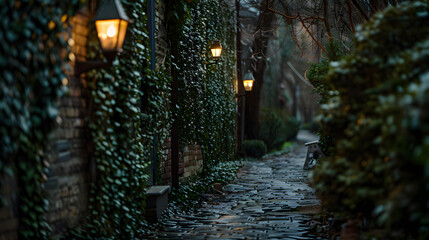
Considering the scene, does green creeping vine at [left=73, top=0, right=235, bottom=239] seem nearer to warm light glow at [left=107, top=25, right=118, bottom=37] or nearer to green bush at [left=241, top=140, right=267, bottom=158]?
warm light glow at [left=107, top=25, right=118, bottom=37]

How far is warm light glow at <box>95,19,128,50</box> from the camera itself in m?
4.27

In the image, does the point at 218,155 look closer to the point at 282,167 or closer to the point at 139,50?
the point at 282,167

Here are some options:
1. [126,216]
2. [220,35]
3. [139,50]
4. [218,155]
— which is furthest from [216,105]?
[126,216]

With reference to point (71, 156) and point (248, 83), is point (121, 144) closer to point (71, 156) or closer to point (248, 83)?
point (71, 156)

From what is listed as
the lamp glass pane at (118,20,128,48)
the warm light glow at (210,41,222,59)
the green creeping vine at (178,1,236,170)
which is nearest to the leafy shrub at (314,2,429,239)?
the lamp glass pane at (118,20,128,48)

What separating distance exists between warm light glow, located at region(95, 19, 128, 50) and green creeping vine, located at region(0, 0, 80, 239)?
1.97 ft

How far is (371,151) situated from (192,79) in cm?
556

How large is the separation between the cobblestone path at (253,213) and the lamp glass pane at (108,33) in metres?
2.23

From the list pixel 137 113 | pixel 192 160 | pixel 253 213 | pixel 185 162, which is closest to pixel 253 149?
pixel 192 160

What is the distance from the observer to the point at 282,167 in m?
13.2

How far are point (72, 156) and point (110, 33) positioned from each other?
1.20 m

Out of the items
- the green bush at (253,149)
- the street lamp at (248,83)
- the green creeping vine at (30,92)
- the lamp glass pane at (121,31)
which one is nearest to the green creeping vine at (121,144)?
the lamp glass pane at (121,31)

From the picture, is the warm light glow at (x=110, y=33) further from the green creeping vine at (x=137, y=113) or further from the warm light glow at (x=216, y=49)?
the warm light glow at (x=216, y=49)

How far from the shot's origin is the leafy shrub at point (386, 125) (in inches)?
96.0
